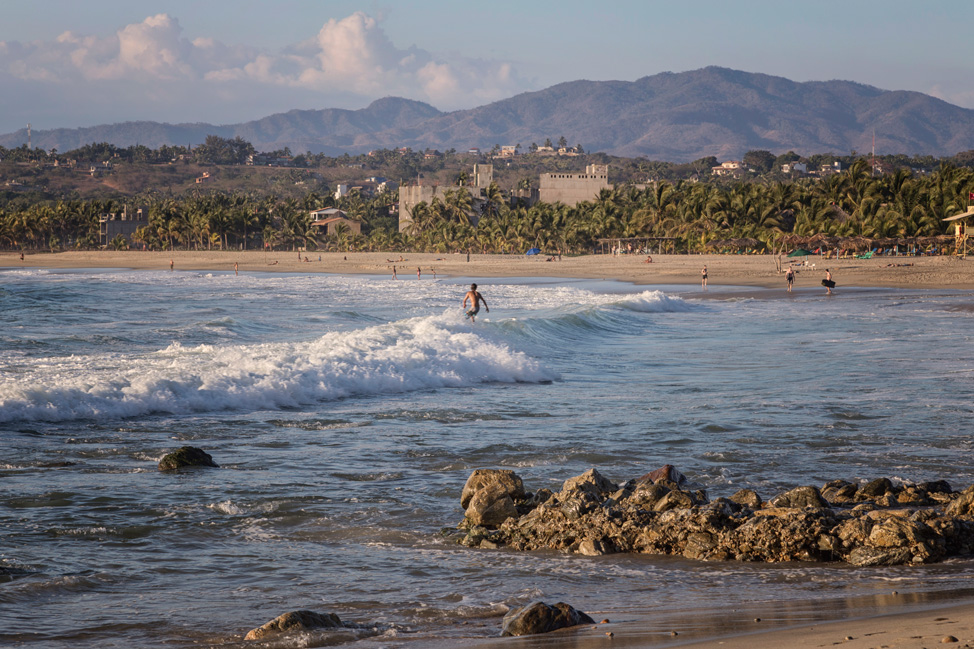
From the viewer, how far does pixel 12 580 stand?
19.7 feet

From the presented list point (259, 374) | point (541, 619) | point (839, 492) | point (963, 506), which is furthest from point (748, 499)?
point (259, 374)

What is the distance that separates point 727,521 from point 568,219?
89479 mm

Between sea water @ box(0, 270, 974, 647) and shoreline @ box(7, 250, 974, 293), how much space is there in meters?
27.8

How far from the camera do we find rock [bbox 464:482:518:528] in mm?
7375

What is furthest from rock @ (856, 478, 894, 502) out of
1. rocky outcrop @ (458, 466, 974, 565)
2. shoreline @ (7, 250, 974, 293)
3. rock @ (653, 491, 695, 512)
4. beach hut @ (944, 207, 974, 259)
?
beach hut @ (944, 207, 974, 259)

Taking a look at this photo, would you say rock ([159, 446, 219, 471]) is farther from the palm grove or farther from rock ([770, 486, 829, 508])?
the palm grove

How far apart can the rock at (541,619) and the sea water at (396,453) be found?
0.53ft

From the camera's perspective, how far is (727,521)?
6824 mm

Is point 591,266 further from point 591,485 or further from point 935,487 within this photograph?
point 591,485

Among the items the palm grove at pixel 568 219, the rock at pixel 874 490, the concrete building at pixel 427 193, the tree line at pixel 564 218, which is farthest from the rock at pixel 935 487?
the concrete building at pixel 427 193

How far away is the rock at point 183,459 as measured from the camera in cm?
915

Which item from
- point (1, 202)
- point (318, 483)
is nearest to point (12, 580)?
point (318, 483)

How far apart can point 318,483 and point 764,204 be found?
76.3 metres

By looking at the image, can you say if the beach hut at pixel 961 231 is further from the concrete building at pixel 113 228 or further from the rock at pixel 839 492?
the concrete building at pixel 113 228
